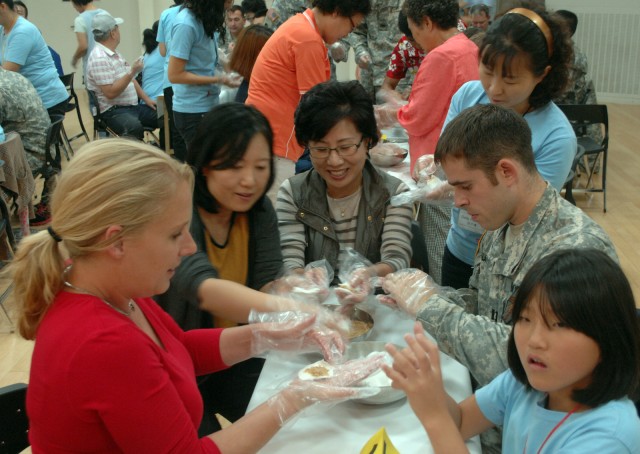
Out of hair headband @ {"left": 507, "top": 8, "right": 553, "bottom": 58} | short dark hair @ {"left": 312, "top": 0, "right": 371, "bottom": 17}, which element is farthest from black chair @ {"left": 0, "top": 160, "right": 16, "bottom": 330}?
hair headband @ {"left": 507, "top": 8, "right": 553, "bottom": 58}

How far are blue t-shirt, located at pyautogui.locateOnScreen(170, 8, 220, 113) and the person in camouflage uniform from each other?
3.85ft

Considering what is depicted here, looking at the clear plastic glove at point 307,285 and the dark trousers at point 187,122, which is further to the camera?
the dark trousers at point 187,122

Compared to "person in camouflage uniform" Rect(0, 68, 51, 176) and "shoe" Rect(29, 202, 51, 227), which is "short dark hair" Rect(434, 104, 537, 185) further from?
"shoe" Rect(29, 202, 51, 227)

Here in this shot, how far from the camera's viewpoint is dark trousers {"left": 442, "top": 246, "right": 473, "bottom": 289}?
8.38 ft

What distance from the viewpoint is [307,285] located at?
203cm

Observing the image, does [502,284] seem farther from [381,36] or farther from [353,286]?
[381,36]

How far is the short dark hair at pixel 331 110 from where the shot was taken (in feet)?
7.63

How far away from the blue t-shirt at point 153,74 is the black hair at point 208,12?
2.58 meters

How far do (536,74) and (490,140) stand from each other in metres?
0.66

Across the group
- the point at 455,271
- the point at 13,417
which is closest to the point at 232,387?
the point at 13,417

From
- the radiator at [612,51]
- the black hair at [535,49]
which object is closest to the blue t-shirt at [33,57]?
the black hair at [535,49]

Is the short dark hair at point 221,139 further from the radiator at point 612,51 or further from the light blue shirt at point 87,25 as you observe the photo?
the radiator at point 612,51

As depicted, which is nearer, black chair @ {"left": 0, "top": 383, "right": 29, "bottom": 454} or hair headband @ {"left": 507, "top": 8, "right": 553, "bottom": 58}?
black chair @ {"left": 0, "top": 383, "right": 29, "bottom": 454}

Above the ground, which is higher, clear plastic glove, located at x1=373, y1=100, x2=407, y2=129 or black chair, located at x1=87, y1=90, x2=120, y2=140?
clear plastic glove, located at x1=373, y1=100, x2=407, y2=129
